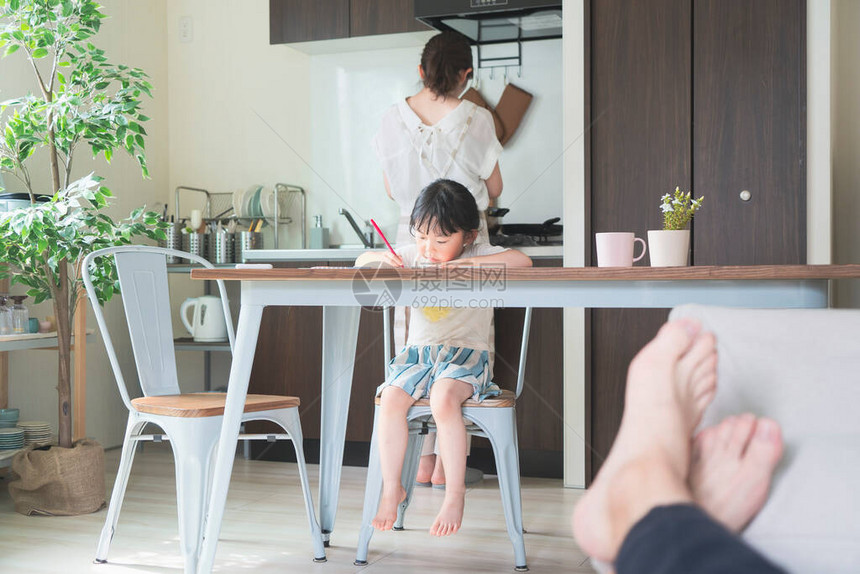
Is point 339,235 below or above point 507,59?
below

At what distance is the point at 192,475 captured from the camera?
190 centimetres

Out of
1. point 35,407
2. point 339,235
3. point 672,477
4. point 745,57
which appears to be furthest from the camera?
point 339,235

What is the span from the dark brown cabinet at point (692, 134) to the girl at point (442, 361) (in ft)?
2.53

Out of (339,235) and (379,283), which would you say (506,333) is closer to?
(339,235)

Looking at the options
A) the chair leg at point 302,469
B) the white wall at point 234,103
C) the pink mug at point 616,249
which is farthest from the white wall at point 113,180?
the pink mug at point 616,249

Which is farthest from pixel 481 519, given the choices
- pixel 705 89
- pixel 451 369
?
pixel 705 89

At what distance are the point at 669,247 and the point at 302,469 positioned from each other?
104cm

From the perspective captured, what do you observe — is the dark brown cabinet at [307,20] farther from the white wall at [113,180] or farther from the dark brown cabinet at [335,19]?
the white wall at [113,180]

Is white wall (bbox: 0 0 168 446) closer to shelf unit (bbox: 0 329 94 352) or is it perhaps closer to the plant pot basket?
shelf unit (bbox: 0 329 94 352)

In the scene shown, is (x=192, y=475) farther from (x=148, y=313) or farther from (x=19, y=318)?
(x=19, y=318)

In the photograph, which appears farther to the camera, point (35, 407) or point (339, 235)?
point (339, 235)

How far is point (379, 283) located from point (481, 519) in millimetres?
1214

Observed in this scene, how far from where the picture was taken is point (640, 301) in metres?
1.59

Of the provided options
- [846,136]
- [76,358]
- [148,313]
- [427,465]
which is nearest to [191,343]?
[76,358]
